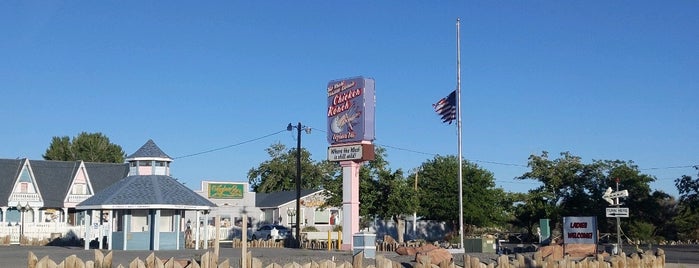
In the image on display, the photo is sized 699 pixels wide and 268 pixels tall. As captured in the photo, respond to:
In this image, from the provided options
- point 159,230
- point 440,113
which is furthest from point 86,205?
point 440,113

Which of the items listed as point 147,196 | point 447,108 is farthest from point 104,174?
point 447,108

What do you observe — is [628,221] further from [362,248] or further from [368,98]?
[362,248]

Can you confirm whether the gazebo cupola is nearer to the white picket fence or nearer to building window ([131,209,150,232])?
building window ([131,209,150,232])

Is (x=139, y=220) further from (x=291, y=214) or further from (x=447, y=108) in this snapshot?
(x=291, y=214)

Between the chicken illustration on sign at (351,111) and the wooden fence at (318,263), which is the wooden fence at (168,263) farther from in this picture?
the chicken illustration on sign at (351,111)

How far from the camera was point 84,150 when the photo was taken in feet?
320

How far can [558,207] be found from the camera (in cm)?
6106

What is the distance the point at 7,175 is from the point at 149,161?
73.4 ft

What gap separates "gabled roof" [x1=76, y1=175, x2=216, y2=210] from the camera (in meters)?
39.5

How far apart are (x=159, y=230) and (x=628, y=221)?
109ft

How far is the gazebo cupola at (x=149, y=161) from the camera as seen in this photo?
42562 millimetres

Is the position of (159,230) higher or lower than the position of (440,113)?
lower

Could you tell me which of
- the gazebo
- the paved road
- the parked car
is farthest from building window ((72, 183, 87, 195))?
the paved road

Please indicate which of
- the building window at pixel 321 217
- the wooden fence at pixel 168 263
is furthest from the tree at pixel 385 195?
the wooden fence at pixel 168 263
